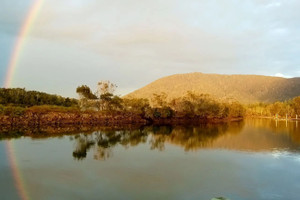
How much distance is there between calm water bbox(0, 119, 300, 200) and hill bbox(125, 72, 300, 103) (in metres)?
137

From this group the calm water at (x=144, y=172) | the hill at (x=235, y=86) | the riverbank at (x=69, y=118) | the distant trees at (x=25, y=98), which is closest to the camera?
the calm water at (x=144, y=172)

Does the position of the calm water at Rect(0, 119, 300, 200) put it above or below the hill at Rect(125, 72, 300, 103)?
below

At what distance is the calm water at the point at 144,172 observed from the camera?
1171 cm

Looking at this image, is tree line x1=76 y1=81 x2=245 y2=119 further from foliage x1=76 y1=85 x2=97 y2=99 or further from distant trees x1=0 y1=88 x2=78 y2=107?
distant trees x1=0 y1=88 x2=78 y2=107

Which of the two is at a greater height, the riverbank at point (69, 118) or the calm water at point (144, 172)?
the riverbank at point (69, 118)

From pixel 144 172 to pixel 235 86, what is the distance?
172m

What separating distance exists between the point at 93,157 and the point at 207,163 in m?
8.17

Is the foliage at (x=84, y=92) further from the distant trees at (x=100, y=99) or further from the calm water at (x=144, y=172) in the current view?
the calm water at (x=144, y=172)

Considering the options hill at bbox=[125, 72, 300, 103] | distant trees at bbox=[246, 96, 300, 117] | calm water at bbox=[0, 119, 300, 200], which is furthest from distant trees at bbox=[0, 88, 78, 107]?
hill at bbox=[125, 72, 300, 103]

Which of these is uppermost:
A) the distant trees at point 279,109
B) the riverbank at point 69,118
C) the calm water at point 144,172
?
the distant trees at point 279,109

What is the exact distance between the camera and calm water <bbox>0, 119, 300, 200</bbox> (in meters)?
11.7

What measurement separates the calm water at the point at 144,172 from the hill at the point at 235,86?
137m

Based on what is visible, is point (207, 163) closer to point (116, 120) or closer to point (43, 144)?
point (43, 144)

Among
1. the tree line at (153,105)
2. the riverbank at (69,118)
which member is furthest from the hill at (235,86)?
the riverbank at (69,118)
